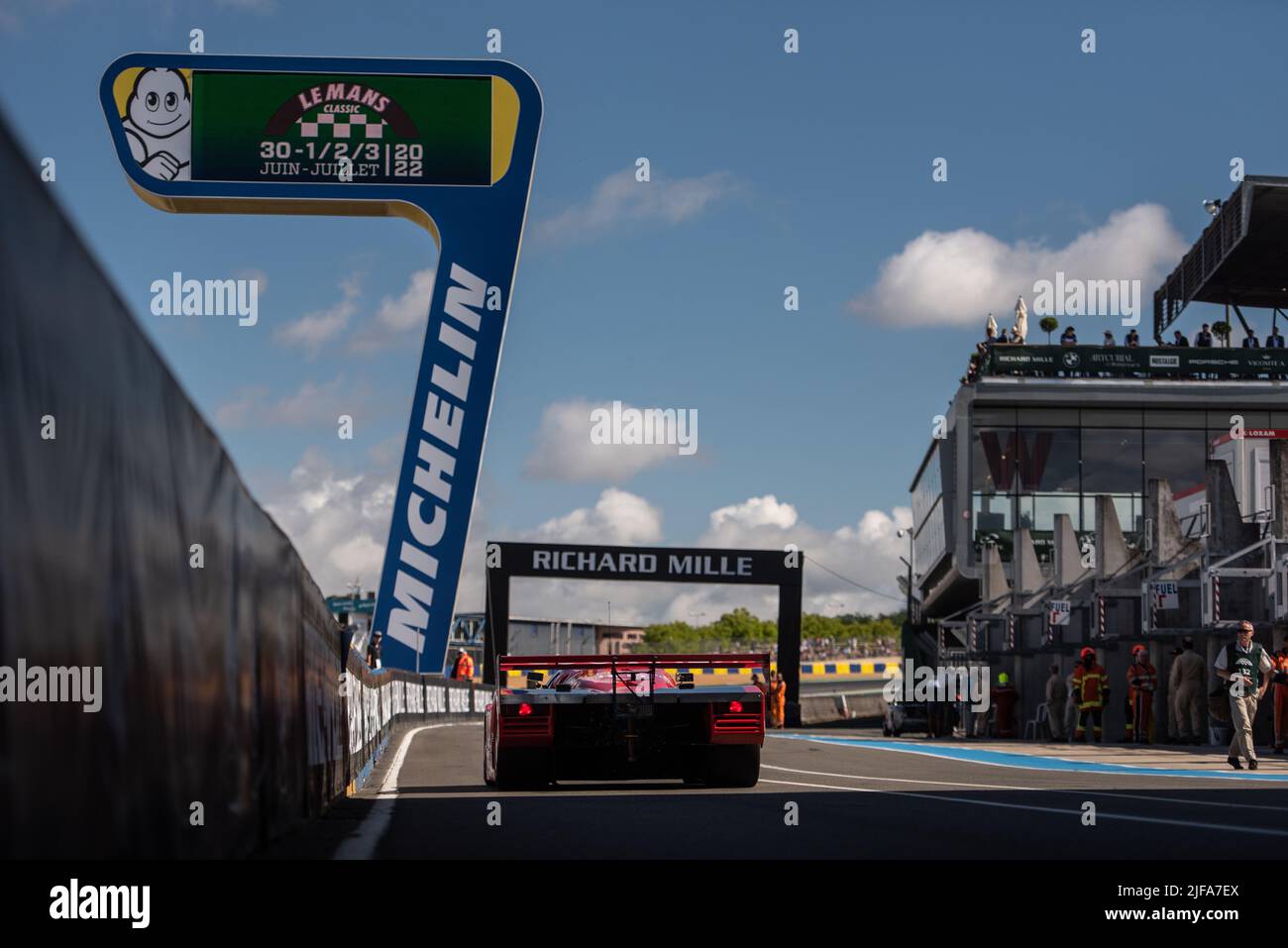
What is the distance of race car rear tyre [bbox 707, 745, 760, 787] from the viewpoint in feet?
45.8

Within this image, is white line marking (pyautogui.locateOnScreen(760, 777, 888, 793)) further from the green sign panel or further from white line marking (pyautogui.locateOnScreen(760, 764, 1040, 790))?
the green sign panel

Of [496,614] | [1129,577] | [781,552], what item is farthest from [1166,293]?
[1129,577]

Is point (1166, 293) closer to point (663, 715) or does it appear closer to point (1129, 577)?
point (1129, 577)

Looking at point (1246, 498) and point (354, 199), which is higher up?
point (354, 199)

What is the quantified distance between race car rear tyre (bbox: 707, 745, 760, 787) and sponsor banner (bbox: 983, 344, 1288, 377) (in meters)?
39.8

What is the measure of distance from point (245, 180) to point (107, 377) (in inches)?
1465

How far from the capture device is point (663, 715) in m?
13.8

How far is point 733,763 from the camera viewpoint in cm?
1398

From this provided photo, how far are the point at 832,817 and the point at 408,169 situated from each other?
33136 millimetres

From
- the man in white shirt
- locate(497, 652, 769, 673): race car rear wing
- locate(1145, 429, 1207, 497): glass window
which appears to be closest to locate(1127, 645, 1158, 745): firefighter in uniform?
the man in white shirt

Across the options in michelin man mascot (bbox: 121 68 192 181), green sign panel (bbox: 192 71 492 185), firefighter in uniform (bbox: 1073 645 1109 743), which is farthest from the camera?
green sign panel (bbox: 192 71 492 185)

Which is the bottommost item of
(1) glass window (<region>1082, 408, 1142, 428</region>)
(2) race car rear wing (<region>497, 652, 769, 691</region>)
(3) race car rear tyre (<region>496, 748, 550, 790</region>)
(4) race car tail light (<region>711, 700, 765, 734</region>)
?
(3) race car rear tyre (<region>496, 748, 550, 790</region>)

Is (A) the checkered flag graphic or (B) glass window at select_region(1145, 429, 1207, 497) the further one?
(B) glass window at select_region(1145, 429, 1207, 497)
